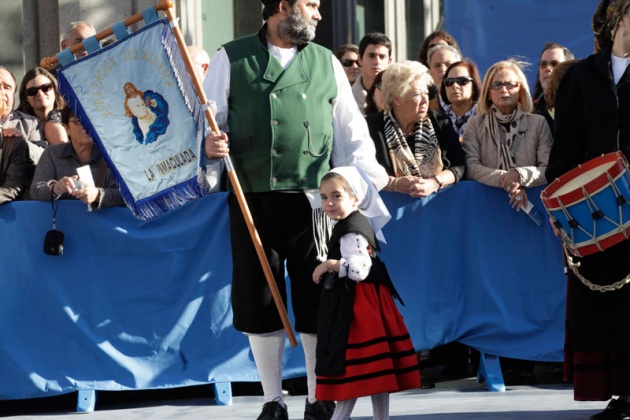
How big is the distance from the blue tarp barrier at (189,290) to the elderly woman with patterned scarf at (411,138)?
0.15 metres

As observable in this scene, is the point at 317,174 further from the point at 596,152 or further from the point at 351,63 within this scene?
the point at 351,63

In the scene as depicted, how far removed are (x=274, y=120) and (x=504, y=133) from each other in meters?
2.38

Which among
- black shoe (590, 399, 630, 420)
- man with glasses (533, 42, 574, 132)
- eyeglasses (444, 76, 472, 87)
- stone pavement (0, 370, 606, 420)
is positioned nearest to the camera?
black shoe (590, 399, 630, 420)

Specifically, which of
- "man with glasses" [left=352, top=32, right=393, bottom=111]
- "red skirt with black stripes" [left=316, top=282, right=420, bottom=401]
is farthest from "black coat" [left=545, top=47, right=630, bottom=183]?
"man with glasses" [left=352, top=32, right=393, bottom=111]

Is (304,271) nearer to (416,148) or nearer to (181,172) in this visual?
(181,172)

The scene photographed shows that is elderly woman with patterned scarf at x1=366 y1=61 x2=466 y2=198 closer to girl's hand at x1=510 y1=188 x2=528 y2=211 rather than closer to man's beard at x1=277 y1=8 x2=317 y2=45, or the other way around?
girl's hand at x1=510 y1=188 x2=528 y2=211

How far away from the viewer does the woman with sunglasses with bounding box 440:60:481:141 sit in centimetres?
964

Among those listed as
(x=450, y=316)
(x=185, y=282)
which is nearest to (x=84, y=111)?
(x=185, y=282)

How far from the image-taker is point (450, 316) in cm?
869

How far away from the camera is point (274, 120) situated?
6.96m

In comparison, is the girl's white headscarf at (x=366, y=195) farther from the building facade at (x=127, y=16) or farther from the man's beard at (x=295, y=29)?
the building facade at (x=127, y=16)

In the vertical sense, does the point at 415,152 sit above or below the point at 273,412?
above

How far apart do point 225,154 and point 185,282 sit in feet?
5.90

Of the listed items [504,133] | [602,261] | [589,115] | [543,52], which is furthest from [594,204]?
[543,52]
